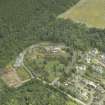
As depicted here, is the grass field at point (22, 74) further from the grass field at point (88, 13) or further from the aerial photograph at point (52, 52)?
the grass field at point (88, 13)

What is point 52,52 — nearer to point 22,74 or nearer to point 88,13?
point 22,74

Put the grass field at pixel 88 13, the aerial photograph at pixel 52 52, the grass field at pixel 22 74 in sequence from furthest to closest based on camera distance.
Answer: the grass field at pixel 88 13 → the grass field at pixel 22 74 → the aerial photograph at pixel 52 52

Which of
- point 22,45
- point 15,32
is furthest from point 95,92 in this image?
point 15,32

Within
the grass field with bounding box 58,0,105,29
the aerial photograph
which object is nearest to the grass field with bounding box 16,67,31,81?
the aerial photograph

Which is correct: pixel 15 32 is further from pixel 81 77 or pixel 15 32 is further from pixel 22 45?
pixel 81 77

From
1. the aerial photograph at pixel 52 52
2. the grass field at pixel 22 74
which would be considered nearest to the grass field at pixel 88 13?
the aerial photograph at pixel 52 52

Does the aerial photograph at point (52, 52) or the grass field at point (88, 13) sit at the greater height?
the grass field at point (88, 13)

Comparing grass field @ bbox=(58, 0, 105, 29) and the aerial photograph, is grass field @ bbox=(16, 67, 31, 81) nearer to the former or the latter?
the aerial photograph
